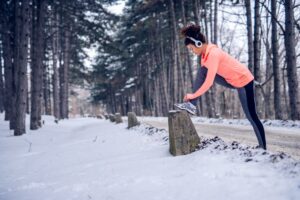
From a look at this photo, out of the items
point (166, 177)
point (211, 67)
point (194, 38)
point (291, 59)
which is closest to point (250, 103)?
point (211, 67)

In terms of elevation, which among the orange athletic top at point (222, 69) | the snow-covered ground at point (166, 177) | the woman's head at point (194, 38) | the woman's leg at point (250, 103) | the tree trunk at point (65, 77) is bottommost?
the snow-covered ground at point (166, 177)

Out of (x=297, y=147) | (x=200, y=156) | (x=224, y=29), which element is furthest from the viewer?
(x=224, y=29)

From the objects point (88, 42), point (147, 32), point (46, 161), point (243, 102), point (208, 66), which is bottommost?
point (46, 161)

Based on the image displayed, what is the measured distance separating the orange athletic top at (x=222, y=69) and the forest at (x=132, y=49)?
266 cm

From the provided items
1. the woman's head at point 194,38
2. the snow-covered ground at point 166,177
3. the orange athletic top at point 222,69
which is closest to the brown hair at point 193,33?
the woman's head at point 194,38

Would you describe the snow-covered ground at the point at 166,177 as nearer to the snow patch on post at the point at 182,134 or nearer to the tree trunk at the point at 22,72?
the snow patch on post at the point at 182,134

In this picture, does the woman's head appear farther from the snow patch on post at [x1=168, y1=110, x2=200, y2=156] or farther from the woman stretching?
the snow patch on post at [x1=168, y1=110, x2=200, y2=156]

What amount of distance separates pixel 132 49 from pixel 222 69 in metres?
29.8

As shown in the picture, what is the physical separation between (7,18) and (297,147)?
1640 cm

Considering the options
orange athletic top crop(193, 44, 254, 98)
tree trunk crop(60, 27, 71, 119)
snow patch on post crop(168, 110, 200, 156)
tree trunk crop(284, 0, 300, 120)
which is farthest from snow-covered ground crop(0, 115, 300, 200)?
tree trunk crop(60, 27, 71, 119)

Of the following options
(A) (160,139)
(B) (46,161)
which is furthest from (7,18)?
(A) (160,139)

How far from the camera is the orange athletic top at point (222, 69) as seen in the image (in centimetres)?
459

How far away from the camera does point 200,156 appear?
4.95m

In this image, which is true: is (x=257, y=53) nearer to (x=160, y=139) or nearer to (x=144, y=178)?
(x=160, y=139)
